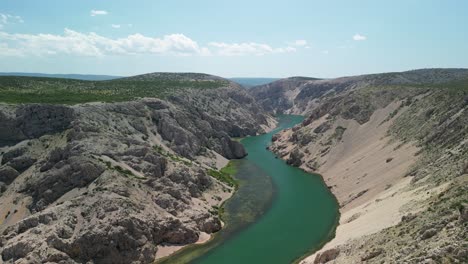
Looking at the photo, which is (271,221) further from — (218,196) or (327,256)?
(327,256)

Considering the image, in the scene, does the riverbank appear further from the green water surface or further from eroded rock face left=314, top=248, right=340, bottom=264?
eroded rock face left=314, top=248, right=340, bottom=264

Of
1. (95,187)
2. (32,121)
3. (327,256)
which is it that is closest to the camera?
(327,256)

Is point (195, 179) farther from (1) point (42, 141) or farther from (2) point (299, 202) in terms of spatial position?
(1) point (42, 141)

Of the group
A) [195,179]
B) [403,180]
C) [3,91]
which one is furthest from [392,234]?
[3,91]

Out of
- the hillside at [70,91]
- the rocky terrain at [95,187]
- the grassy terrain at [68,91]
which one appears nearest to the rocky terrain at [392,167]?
the rocky terrain at [95,187]

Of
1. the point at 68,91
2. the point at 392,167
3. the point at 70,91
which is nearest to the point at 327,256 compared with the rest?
the point at 392,167

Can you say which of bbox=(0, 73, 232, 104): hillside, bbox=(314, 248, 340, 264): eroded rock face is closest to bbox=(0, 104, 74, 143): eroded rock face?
bbox=(0, 73, 232, 104): hillside
